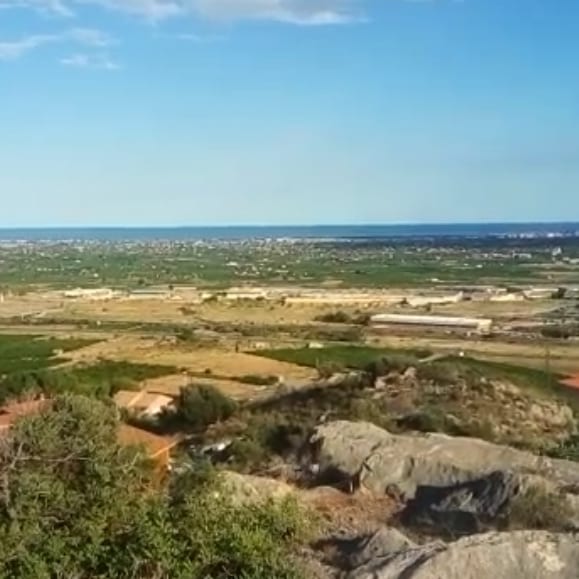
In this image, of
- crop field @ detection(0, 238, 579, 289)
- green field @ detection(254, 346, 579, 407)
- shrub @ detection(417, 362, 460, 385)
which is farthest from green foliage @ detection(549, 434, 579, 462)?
crop field @ detection(0, 238, 579, 289)

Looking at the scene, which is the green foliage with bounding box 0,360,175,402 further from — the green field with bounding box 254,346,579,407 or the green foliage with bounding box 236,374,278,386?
the green field with bounding box 254,346,579,407

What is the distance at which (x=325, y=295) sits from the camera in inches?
4643

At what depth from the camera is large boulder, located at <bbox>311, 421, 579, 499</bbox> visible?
61.9ft

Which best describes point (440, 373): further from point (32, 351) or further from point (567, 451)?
point (32, 351)

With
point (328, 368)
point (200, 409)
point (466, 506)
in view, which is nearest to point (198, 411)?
point (200, 409)

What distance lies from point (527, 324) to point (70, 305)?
4785 cm

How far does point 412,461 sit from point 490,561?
261 inches

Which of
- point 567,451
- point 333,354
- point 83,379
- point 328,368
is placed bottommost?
point 333,354

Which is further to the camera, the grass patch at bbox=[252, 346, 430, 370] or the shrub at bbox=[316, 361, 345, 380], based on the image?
the grass patch at bbox=[252, 346, 430, 370]

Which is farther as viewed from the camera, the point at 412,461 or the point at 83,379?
the point at 83,379

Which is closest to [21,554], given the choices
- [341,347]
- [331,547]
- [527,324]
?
[331,547]

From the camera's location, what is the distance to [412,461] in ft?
64.2

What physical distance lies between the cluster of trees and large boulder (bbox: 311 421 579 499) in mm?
3719

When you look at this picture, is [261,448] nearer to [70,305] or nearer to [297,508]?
[297,508]
